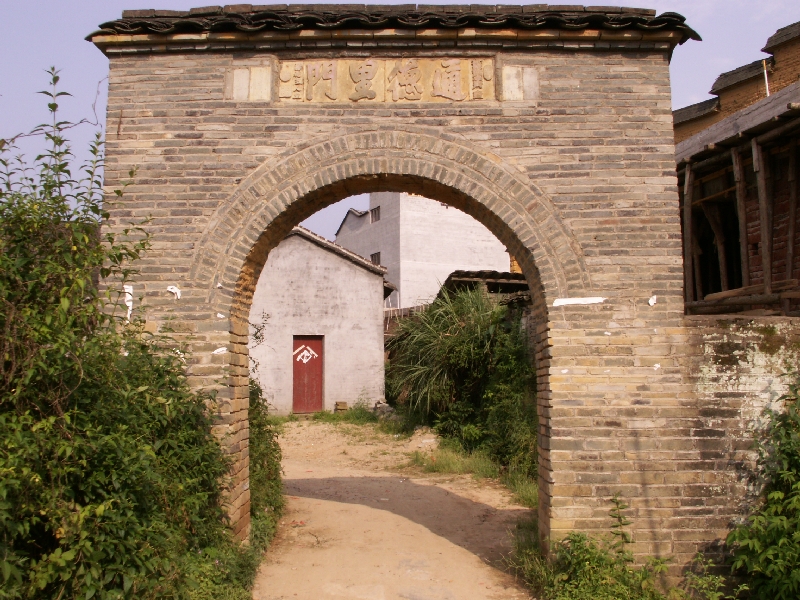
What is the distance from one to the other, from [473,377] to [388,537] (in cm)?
536

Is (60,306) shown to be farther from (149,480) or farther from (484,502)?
(484,502)

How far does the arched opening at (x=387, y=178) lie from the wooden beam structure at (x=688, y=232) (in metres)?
5.39

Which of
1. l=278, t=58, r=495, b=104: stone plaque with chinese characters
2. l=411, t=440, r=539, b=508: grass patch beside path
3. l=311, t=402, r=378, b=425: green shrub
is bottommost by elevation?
l=411, t=440, r=539, b=508: grass patch beside path

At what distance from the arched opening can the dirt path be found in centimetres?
86

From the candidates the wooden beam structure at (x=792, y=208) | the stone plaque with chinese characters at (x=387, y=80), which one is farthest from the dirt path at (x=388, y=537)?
the wooden beam structure at (x=792, y=208)

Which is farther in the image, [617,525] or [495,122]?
[495,122]

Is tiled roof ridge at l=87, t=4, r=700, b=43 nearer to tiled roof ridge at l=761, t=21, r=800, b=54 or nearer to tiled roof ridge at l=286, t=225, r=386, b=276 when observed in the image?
tiled roof ridge at l=761, t=21, r=800, b=54

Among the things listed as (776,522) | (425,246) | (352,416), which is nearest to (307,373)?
(352,416)

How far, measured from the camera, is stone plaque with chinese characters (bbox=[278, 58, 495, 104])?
5.86 meters

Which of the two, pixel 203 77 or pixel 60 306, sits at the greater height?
pixel 203 77

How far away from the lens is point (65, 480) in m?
3.70

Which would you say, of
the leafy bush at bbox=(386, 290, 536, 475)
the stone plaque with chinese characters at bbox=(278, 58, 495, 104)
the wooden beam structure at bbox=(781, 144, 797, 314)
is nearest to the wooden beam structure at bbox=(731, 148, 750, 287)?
the wooden beam structure at bbox=(781, 144, 797, 314)

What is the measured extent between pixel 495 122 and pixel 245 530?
4405 mm

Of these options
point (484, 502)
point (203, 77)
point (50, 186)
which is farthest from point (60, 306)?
point (484, 502)
